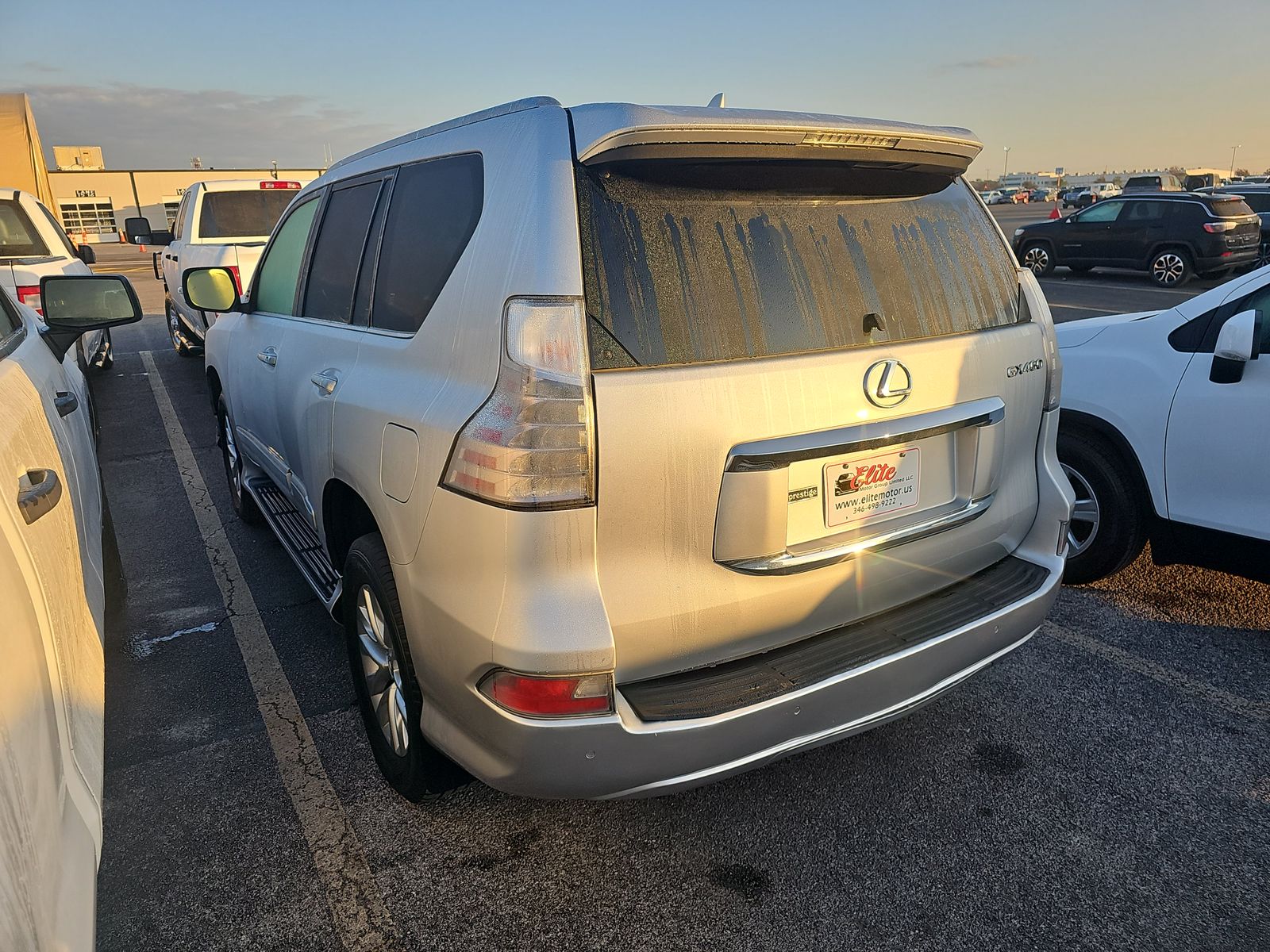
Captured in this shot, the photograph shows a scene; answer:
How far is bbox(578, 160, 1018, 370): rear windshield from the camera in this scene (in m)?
1.92

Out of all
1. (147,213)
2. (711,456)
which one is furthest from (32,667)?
(147,213)

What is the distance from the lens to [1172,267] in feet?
52.2

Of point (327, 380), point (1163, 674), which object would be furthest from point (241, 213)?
point (1163, 674)

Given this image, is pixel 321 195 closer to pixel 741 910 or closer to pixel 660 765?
pixel 660 765

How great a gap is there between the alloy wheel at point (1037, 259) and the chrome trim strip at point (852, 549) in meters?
17.8

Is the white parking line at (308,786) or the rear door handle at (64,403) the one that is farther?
the rear door handle at (64,403)

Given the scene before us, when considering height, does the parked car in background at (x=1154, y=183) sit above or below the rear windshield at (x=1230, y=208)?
above

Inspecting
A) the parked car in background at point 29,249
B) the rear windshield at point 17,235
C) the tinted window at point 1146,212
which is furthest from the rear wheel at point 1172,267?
the rear windshield at point 17,235

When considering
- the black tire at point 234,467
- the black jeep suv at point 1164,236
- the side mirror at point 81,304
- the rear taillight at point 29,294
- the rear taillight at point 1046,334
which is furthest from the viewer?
the black jeep suv at point 1164,236

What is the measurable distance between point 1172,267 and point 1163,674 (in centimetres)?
1557

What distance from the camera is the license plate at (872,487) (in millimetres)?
2123

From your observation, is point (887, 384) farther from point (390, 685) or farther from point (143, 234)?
point (143, 234)

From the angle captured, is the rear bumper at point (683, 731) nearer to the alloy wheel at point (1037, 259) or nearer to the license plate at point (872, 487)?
the license plate at point (872, 487)

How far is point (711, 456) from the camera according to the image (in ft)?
6.31
